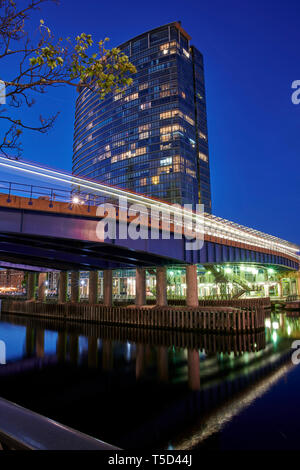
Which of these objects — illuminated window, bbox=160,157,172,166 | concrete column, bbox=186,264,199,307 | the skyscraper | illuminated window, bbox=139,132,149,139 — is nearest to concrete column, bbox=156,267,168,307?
concrete column, bbox=186,264,199,307

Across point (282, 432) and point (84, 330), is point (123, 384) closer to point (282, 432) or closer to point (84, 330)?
point (282, 432)

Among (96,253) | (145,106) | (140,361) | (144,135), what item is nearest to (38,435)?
(140,361)

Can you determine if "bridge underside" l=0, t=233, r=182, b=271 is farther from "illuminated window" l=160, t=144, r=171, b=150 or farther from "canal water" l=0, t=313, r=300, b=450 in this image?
"illuminated window" l=160, t=144, r=171, b=150

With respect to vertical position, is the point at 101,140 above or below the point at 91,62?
above

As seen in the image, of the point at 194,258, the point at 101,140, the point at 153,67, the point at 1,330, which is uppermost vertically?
the point at 153,67

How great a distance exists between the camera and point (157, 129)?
11550cm

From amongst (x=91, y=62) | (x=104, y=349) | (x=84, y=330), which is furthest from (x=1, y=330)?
(x=91, y=62)

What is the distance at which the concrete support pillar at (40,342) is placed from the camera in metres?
22.3

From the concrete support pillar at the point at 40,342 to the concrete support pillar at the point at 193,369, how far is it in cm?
1029

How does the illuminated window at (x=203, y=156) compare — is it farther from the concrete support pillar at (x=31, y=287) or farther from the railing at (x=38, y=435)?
the railing at (x=38, y=435)

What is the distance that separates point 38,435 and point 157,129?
120 meters

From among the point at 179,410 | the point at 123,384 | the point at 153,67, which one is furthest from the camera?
the point at 153,67

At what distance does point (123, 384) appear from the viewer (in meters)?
14.3
